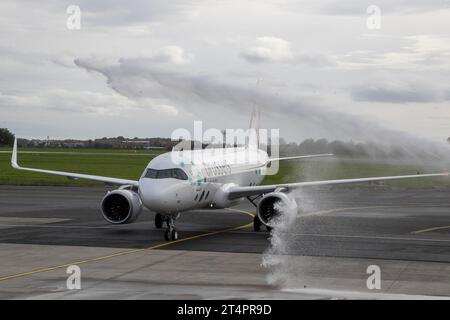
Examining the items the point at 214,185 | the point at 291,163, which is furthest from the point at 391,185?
the point at 214,185

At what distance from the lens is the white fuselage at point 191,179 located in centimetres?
3103

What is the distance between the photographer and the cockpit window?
31594 millimetres

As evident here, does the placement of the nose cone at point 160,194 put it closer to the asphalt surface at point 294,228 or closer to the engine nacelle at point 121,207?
the asphalt surface at point 294,228

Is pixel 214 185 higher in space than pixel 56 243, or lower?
higher

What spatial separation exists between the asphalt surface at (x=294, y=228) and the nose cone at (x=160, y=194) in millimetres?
1571

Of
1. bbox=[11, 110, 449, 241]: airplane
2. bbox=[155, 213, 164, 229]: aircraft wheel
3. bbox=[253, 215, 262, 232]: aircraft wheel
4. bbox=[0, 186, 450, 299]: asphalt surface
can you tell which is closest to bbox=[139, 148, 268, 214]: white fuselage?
bbox=[11, 110, 449, 241]: airplane

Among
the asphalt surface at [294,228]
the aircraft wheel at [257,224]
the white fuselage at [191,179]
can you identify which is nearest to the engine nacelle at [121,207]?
the asphalt surface at [294,228]

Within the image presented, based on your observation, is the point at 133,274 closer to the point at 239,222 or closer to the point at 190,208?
the point at 190,208

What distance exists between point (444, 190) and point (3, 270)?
175 ft

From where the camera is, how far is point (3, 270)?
943 inches

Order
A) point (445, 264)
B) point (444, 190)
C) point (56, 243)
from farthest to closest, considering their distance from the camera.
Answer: point (444, 190) → point (56, 243) → point (445, 264)


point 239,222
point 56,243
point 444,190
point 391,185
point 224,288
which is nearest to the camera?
point 224,288

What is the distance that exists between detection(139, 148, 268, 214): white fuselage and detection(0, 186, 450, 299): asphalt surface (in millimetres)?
1587

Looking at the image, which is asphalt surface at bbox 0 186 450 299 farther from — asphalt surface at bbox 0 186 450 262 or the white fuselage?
the white fuselage
